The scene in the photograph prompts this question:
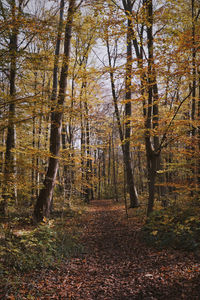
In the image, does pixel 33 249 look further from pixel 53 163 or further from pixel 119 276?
pixel 53 163

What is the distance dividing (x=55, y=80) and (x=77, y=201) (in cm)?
770

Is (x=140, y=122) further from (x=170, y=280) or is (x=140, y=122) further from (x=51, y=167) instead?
(x=170, y=280)

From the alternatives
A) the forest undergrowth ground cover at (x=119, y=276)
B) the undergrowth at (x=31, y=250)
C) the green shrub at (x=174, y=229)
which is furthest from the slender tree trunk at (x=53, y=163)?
the green shrub at (x=174, y=229)

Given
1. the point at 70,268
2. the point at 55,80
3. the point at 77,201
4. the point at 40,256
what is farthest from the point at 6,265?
the point at 77,201

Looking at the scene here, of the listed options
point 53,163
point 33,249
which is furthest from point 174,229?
point 53,163

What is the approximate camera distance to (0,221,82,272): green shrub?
4328 millimetres

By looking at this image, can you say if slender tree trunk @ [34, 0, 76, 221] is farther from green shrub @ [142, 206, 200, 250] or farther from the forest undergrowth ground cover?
green shrub @ [142, 206, 200, 250]

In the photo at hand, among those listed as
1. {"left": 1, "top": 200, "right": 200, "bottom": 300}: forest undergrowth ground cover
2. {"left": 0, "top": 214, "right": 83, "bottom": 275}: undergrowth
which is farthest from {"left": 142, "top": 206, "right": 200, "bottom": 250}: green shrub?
{"left": 0, "top": 214, "right": 83, "bottom": 275}: undergrowth

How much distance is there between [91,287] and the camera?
13.3 feet

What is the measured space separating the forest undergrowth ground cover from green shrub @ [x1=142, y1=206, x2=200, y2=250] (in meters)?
0.32

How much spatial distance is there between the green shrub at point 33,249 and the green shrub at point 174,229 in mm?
2398

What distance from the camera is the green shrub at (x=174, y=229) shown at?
210 inches

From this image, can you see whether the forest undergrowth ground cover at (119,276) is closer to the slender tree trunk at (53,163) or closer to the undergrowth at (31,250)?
the undergrowth at (31,250)

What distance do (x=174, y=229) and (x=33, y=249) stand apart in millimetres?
4069
